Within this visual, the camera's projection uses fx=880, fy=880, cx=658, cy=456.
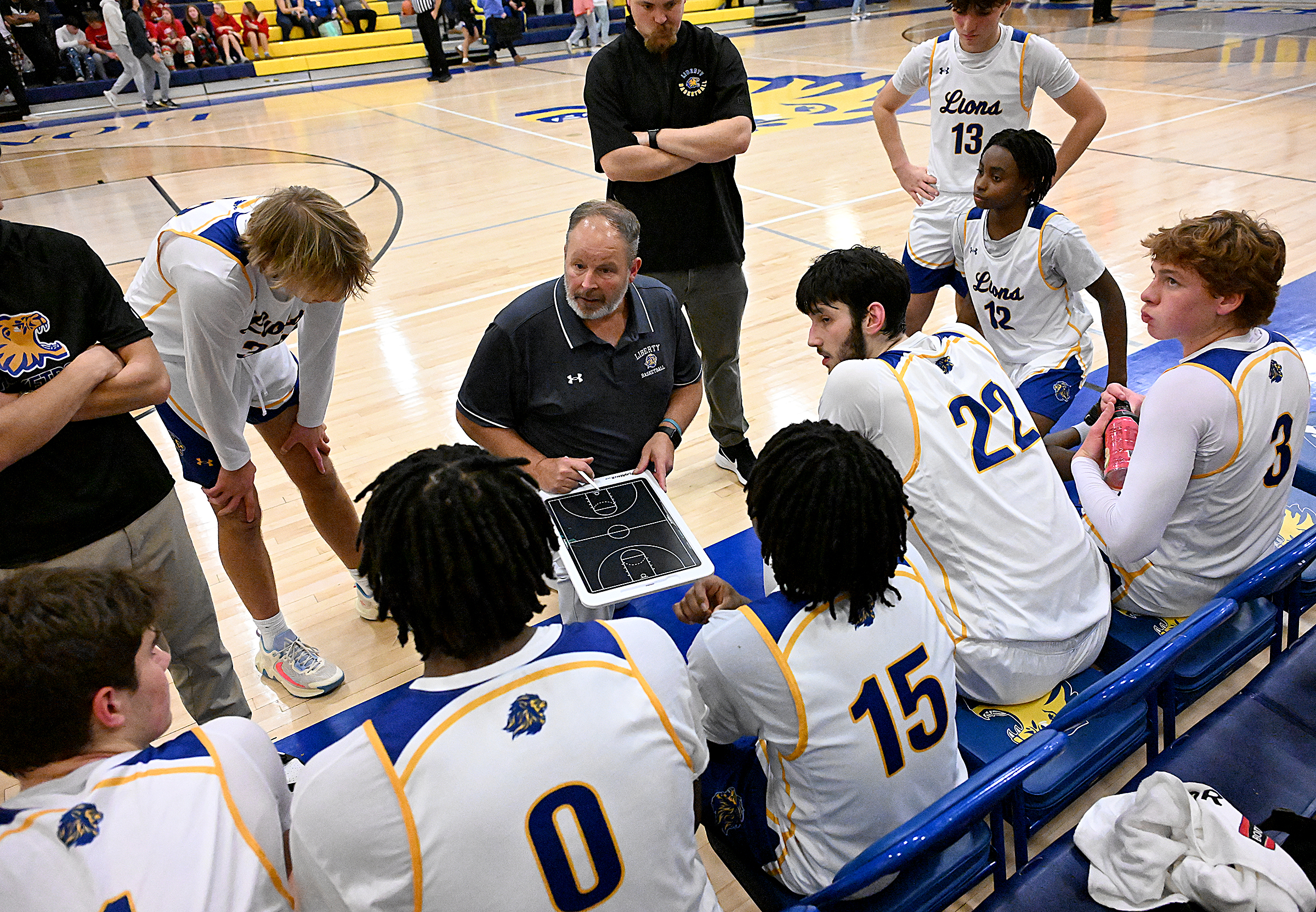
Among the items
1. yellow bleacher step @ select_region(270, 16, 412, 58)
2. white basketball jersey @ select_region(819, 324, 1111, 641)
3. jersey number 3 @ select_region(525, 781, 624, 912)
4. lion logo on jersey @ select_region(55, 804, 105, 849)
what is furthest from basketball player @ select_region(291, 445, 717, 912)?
yellow bleacher step @ select_region(270, 16, 412, 58)

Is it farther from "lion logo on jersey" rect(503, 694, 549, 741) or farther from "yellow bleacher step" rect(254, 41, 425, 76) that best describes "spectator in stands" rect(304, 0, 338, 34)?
"lion logo on jersey" rect(503, 694, 549, 741)

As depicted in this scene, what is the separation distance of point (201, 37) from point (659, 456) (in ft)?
55.0

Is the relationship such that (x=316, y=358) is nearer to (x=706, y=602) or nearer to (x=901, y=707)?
(x=706, y=602)

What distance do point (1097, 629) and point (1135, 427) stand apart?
621mm

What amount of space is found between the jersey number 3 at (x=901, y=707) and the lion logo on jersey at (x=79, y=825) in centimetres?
109

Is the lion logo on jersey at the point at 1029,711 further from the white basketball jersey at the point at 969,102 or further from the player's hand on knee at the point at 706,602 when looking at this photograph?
the white basketball jersey at the point at 969,102

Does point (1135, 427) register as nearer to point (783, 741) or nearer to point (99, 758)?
point (783, 741)

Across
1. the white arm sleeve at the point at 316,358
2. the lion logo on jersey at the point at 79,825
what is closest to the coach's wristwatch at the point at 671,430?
the white arm sleeve at the point at 316,358

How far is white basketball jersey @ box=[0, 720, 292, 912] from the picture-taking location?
1.11 metres

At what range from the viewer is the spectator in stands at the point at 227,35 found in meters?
15.6

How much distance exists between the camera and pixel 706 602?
1.89 metres

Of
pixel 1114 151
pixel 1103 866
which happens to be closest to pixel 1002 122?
pixel 1103 866

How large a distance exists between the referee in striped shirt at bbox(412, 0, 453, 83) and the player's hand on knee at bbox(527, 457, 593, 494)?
14477 millimetres

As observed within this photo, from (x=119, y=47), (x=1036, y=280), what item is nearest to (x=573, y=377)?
(x=1036, y=280)
